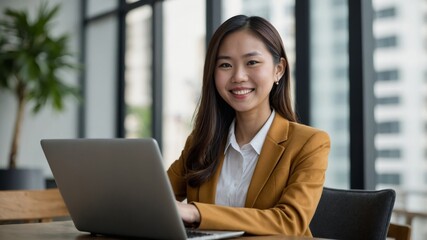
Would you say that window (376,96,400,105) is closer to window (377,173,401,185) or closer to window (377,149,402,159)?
window (377,149,402,159)

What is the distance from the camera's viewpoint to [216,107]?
6.75 feet

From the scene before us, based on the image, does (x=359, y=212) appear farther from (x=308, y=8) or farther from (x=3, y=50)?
(x=3, y=50)

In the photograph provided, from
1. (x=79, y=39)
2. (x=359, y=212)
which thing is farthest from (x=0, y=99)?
(x=359, y=212)

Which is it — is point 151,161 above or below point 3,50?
below

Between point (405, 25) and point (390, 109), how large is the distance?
492 millimetres

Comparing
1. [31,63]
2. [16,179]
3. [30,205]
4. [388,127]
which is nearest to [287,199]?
[30,205]

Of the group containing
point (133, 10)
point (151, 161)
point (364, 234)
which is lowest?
point (364, 234)

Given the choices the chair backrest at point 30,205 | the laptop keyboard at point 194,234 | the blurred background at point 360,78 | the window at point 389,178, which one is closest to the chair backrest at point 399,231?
the laptop keyboard at point 194,234

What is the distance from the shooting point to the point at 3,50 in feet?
20.1

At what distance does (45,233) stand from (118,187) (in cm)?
30

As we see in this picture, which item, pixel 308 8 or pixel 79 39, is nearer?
pixel 308 8

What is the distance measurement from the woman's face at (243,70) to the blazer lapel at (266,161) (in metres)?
0.12

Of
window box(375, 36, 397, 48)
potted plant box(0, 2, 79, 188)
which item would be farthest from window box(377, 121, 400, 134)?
potted plant box(0, 2, 79, 188)

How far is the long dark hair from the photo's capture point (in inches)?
76.0
